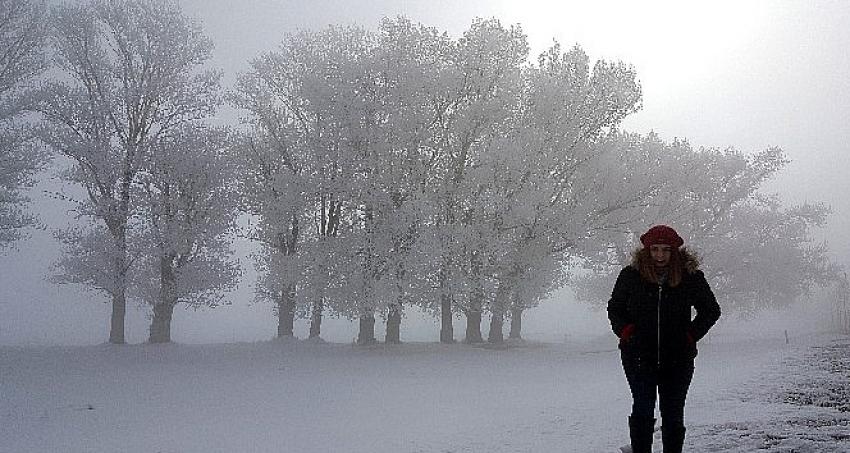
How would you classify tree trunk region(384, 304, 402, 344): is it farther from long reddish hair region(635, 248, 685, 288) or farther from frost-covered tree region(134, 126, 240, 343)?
long reddish hair region(635, 248, 685, 288)

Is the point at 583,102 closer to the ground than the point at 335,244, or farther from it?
farther from it

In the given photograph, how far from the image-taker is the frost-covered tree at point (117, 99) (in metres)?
26.6

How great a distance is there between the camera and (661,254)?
6.14 meters

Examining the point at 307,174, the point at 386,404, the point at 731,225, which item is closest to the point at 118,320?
the point at 307,174

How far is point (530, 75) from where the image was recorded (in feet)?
97.8

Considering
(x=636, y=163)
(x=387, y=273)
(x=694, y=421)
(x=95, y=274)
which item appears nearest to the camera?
(x=694, y=421)

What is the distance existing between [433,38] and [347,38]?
6.44 m

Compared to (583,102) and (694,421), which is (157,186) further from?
(694,421)

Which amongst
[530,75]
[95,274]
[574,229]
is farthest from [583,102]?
[95,274]

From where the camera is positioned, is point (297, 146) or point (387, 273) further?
point (297, 146)

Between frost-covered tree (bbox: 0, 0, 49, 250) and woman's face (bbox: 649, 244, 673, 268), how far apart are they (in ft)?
87.4

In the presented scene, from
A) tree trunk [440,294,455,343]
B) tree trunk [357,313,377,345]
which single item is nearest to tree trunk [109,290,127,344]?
tree trunk [357,313,377,345]

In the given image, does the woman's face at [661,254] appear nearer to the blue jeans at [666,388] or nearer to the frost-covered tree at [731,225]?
the blue jeans at [666,388]

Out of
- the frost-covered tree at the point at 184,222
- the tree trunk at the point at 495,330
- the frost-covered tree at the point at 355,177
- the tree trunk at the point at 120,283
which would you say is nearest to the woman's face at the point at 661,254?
the frost-covered tree at the point at 355,177
